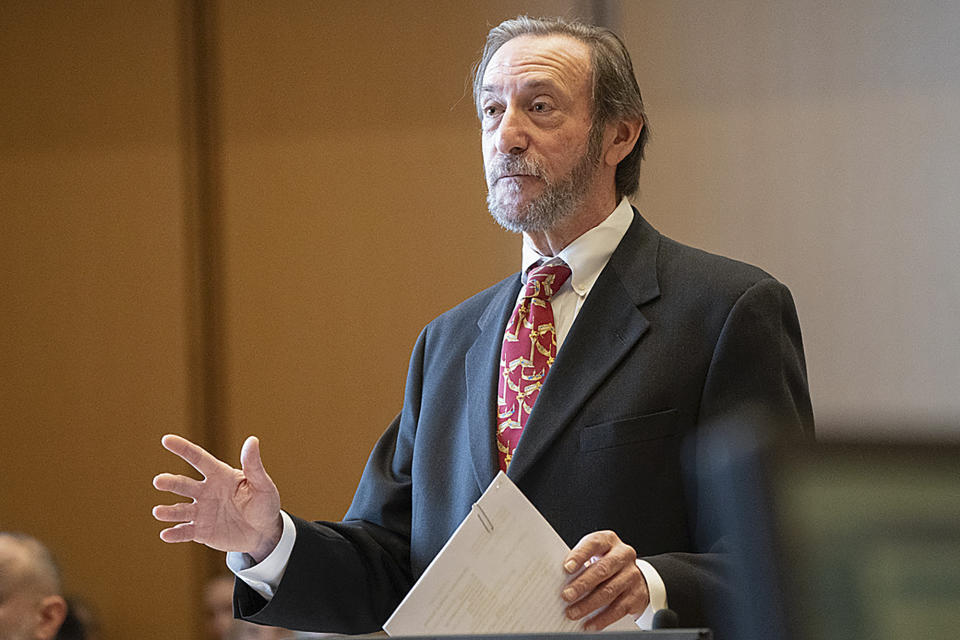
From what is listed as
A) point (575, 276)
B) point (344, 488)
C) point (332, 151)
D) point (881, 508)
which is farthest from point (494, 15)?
point (881, 508)

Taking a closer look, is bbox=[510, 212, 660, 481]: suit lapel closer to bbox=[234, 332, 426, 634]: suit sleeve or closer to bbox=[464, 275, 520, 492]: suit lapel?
bbox=[464, 275, 520, 492]: suit lapel

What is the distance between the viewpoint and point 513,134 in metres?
2.08

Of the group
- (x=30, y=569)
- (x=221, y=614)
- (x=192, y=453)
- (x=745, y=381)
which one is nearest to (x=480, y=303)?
(x=745, y=381)

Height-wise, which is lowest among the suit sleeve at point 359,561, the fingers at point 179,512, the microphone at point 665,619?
the suit sleeve at point 359,561

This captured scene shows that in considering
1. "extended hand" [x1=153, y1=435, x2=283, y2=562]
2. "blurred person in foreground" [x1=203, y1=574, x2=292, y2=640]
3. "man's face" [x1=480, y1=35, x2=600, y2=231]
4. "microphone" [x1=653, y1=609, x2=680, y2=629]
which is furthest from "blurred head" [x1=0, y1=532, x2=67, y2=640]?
"microphone" [x1=653, y1=609, x2=680, y2=629]

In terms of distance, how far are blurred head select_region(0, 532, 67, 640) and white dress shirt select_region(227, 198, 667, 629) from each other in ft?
3.39

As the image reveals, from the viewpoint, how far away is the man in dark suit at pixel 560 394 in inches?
70.7

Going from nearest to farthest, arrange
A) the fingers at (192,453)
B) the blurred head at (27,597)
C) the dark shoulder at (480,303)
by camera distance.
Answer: the fingers at (192,453) < the dark shoulder at (480,303) < the blurred head at (27,597)

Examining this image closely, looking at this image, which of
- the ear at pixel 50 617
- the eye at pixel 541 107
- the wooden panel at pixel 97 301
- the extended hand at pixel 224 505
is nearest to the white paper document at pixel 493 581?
the extended hand at pixel 224 505

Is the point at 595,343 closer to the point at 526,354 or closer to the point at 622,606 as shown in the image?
the point at 526,354

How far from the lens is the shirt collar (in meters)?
2.03

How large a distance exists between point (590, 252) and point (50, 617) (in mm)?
1476

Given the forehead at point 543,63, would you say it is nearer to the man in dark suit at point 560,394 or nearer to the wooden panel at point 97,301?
the man in dark suit at point 560,394

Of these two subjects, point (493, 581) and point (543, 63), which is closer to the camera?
point (493, 581)
